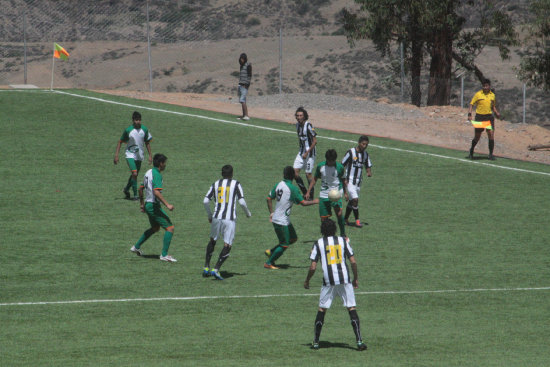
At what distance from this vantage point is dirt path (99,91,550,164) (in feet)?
104

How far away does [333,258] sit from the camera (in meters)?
10.9

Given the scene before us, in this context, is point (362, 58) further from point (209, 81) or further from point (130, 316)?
point (130, 316)

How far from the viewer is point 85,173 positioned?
81.4ft

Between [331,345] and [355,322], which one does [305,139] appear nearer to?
[331,345]

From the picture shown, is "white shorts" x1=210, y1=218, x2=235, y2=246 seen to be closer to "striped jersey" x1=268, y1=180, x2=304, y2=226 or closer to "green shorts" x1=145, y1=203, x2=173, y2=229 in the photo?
"striped jersey" x1=268, y1=180, x2=304, y2=226

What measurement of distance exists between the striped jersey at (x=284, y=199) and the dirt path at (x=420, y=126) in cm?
1556

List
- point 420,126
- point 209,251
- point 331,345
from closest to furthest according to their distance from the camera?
1. point 331,345
2. point 209,251
3. point 420,126

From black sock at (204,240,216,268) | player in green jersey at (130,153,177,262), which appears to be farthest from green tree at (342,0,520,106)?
black sock at (204,240,216,268)

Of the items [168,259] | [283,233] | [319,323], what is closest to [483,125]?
[283,233]

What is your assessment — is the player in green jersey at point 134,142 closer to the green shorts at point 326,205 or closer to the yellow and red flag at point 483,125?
the green shorts at point 326,205

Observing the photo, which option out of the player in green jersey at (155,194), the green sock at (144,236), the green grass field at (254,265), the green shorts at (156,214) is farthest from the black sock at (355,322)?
the green sock at (144,236)

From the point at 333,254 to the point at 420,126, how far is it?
23990 millimetres

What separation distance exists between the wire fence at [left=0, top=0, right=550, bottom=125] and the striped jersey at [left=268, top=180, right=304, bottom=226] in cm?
4026

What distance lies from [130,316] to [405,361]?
423 cm
